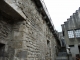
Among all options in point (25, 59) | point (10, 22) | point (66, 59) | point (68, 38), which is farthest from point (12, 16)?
point (68, 38)

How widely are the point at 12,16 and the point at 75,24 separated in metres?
9.95

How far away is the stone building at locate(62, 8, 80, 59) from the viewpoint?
1039 cm

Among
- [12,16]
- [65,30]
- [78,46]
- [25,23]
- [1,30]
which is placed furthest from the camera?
[65,30]

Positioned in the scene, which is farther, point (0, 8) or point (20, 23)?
point (20, 23)

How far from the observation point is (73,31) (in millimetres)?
10891

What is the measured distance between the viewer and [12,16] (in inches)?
97.5

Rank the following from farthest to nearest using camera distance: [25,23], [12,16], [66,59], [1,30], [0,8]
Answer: [66,59] < [25,23] < [12,16] < [1,30] < [0,8]

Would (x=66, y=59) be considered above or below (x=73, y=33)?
below

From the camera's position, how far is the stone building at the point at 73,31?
10.4m

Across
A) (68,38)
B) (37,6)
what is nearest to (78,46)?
(68,38)

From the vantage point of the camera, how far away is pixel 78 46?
1051cm

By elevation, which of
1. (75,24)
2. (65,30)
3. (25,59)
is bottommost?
(25,59)

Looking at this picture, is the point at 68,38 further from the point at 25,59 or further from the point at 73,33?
the point at 25,59

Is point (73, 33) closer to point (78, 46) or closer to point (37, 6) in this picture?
point (78, 46)
